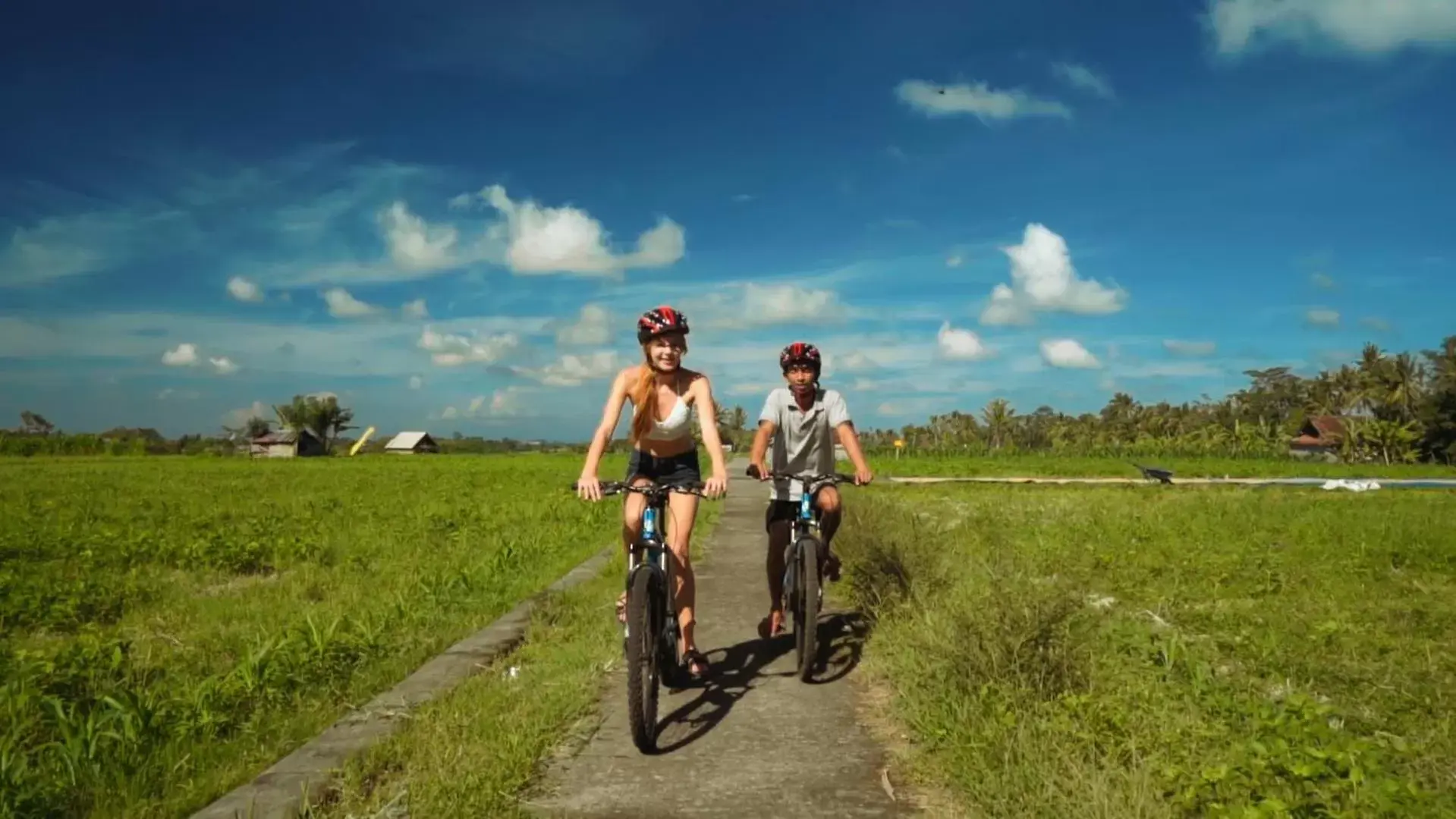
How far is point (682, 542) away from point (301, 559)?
7598mm

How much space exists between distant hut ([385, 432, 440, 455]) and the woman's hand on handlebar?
9800cm

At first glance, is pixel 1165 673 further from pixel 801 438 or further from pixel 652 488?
pixel 652 488

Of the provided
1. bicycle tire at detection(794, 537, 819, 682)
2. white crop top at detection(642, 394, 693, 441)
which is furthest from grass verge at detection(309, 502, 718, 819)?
white crop top at detection(642, 394, 693, 441)

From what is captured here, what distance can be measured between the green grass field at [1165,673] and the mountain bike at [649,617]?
1.14 m

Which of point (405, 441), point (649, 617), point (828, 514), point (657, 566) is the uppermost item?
point (405, 441)

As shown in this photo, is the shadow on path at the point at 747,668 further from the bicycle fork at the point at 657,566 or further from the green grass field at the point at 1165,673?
the bicycle fork at the point at 657,566

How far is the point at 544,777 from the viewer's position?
3.61m

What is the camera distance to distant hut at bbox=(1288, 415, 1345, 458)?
235ft

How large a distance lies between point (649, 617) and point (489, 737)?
89 cm

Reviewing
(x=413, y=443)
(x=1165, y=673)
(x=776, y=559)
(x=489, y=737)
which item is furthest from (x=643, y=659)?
(x=413, y=443)

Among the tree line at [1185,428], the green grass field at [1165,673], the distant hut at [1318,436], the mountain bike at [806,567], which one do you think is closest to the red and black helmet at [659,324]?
the mountain bike at [806,567]

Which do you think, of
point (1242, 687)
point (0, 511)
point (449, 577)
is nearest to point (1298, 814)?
point (1242, 687)

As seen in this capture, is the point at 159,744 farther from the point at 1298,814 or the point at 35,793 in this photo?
the point at 1298,814

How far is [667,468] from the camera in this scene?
4.79 m
